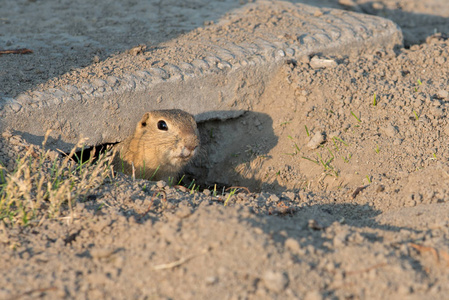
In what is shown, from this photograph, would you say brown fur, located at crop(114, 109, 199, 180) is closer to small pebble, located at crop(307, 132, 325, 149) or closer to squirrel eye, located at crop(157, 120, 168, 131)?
squirrel eye, located at crop(157, 120, 168, 131)

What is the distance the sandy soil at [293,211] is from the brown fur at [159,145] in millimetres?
848

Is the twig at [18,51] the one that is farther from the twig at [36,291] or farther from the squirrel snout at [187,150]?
the twig at [36,291]

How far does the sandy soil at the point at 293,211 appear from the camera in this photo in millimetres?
2623

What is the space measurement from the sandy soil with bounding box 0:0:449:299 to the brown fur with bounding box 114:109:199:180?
2.78ft

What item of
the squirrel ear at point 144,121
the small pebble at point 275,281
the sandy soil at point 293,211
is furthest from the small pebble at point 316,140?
the small pebble at point 275,281

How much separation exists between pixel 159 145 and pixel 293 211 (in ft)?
6.04

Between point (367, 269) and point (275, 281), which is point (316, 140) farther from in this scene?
point (275, 281)

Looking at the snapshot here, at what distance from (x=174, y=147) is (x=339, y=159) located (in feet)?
5.47

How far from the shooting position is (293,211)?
12.2 feet

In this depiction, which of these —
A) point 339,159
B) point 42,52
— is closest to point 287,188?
point 339,159

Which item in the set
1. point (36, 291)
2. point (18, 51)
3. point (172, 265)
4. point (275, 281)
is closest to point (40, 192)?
point (36, 291)

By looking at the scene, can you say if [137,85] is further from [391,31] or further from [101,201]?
[391,31]

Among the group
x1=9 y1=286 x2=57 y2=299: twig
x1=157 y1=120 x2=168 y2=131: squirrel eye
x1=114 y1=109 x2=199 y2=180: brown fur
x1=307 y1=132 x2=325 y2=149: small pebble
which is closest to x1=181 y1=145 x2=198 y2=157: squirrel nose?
x1=114 y1=109 x2=199 y2=180: brown fur

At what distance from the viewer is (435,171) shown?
13.2 feet
